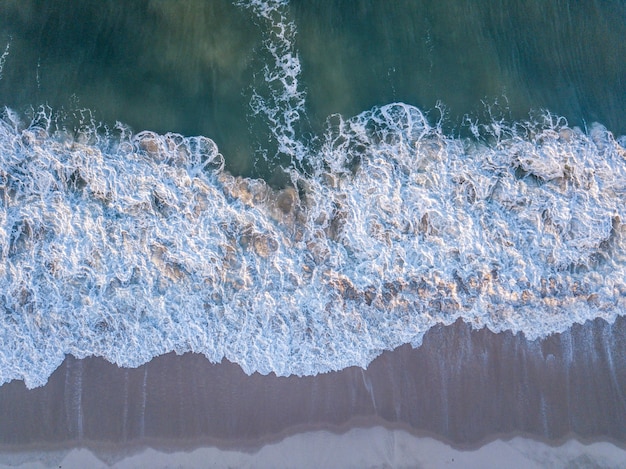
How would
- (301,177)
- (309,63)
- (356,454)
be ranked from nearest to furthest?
(356,454), (301,177), (309,63)

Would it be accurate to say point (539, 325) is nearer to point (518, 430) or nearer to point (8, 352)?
point (518, 430)

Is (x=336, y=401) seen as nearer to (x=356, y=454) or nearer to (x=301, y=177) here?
(x=356, y=454)

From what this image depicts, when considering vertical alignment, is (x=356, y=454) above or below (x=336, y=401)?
below

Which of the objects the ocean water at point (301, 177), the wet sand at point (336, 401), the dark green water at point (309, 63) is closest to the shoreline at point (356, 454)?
the wet sand at point (336, 401)

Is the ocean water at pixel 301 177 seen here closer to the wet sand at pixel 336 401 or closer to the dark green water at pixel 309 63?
the dark green water at pixel 309 63

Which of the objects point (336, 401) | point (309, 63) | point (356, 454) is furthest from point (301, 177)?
point (356, 454)

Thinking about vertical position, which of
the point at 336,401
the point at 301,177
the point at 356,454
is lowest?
the point at 356,454

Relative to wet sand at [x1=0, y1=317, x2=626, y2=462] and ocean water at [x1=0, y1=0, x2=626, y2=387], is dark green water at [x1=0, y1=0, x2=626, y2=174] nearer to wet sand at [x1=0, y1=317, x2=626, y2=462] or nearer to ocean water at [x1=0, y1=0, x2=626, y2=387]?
ocean water at [x1=0, y1=0, x2=626, y2=387]

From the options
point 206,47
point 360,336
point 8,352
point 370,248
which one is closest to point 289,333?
point 360,336
